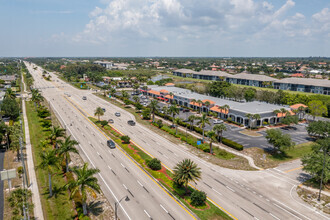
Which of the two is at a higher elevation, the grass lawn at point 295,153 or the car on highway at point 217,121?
the car on highway at point 217,121

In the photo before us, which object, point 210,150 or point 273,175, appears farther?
point 210,150

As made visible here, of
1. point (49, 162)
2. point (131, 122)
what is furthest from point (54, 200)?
point (131, 122)

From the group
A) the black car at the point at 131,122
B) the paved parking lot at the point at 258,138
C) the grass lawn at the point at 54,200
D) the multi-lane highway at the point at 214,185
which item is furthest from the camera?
the black car at the point at 131,122

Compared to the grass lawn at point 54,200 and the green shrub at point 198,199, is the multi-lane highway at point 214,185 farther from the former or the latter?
the grass lawn at point 54,200

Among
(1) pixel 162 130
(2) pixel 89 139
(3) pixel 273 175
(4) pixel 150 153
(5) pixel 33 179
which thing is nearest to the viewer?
(5) pixel 33 179

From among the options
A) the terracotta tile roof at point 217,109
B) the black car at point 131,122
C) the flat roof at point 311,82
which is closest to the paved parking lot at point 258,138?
the terracotta tile roof at point 217,109

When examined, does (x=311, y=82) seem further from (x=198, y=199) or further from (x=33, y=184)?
(x=33, y=184)

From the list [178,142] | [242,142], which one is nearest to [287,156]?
[242,142]

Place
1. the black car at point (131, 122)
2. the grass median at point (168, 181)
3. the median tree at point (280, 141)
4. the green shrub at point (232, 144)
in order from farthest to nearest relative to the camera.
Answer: the black car at point (131, 122) < the green shrub at point (232, 144) < the median tree at point (280, 141) < the grass median at point (168, 181)

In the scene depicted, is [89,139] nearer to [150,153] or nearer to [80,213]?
[150,153]
